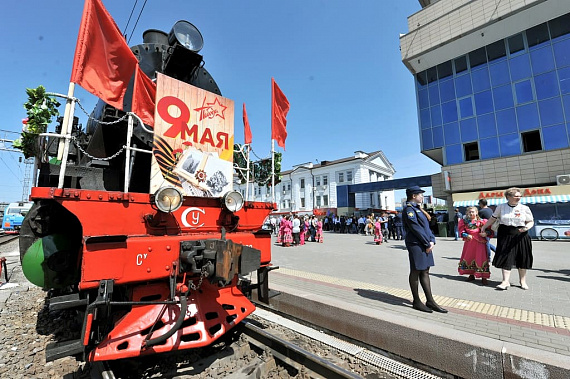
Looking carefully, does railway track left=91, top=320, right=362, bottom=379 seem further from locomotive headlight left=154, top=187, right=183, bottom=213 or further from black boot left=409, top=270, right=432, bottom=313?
black boot left=409, top=270, right=432, bottom=313

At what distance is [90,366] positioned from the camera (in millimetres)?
3074

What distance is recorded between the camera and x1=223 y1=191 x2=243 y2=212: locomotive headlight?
137 inches

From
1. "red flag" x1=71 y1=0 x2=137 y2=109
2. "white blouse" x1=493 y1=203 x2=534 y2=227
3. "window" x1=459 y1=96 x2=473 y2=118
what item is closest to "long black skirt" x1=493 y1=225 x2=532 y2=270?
"white blouse" x1=493 y1=203 x2=534 y2=227

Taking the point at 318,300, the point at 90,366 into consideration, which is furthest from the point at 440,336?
the point at 90,366

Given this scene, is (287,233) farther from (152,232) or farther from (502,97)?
(502,97)

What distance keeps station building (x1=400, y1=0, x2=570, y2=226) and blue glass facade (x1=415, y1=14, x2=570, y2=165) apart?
0.17 ft

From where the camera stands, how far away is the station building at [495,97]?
57.2 feet

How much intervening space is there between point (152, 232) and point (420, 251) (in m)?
3.58

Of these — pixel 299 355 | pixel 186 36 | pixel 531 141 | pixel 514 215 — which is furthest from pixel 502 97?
pixel 299 355

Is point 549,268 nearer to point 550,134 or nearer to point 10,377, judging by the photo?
point 10,377

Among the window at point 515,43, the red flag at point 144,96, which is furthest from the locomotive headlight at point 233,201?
the window at point 515,43

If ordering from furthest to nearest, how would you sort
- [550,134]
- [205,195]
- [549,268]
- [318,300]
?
[550,134] → [549,268] → [318,300] → [205,195]

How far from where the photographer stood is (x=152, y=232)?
3033 millimetres

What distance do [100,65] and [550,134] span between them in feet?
77.6
